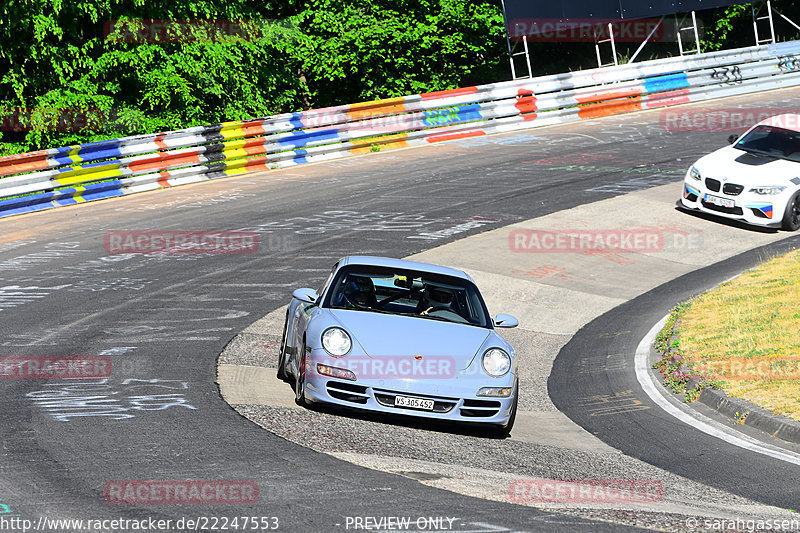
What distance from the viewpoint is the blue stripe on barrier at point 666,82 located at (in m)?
29.2

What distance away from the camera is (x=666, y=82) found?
2938 centimetres

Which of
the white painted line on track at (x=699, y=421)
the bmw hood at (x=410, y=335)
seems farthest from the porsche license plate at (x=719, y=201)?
the bmw hood at (x=410, y=335)

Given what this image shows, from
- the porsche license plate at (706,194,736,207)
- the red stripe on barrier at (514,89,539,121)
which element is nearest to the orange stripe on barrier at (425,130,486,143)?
the red stripe on barrier at (514,89,539,121)

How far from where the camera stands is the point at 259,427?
792 centimetres

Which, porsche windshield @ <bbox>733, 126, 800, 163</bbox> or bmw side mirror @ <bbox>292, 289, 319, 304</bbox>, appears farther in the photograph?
porsche windshield @ <bbox>733, 126, 800, 163</bbox>

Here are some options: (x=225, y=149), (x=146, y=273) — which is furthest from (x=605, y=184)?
(x=146, y=273)

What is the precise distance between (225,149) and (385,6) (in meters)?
12.8

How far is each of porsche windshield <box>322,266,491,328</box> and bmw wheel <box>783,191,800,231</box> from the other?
402 inches

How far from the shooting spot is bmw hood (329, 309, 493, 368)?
843 centimetres

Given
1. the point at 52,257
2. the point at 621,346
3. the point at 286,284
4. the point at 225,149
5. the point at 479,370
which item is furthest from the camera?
the point at 225,149

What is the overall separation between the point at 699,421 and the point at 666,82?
70.5 ft

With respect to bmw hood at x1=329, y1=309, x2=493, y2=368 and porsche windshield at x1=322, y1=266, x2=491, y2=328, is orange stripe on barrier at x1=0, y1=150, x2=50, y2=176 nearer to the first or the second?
porsche windshield at x1=322, y1=266, x2=491, y2=328

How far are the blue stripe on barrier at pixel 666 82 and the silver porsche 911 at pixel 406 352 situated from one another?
21.4 metres

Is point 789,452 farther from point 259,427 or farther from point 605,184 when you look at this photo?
point 605,184
